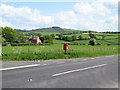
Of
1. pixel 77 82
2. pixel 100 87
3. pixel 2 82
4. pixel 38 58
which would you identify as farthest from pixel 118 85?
pixel 38 58

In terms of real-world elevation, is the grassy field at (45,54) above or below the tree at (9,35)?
below

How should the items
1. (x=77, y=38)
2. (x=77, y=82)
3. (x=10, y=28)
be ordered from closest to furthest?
1. (x=77, y=82)
2. (x=77, y=38)
3. (x=10, y=28)

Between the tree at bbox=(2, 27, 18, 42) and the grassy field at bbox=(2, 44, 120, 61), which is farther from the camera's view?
the tree at bbox=(2, 27, 18, 42)

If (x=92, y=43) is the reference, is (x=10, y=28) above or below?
above

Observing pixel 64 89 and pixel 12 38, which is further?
pixel 12 38

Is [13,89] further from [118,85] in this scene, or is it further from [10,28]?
[10,28]

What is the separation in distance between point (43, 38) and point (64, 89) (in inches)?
3778

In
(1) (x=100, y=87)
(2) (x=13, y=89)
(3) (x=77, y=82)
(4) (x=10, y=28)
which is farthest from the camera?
(4) (x=10, y=28)

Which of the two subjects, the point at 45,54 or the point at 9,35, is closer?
the point at 45,54

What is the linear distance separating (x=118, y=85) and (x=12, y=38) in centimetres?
9387

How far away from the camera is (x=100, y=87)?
7637mm

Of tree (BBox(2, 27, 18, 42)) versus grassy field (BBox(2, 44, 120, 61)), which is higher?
tree (BBox(2, 27, 18, 42))

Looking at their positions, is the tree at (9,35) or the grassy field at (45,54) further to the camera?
the tree at (9,35)

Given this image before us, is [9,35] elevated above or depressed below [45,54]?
above
